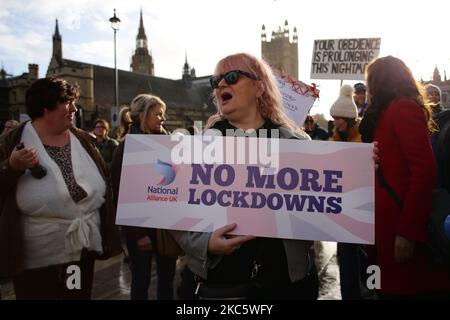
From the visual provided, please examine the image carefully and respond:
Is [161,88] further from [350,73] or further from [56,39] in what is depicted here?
[350,73]

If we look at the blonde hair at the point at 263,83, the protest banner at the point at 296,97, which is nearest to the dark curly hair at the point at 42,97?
the blonde hair at the point at 263,83

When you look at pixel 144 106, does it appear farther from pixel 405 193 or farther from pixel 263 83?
pixel 405 193

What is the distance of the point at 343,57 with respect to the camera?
18.2 ft

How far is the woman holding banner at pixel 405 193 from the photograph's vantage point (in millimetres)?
2035

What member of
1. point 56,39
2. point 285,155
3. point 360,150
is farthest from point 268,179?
point 56,39

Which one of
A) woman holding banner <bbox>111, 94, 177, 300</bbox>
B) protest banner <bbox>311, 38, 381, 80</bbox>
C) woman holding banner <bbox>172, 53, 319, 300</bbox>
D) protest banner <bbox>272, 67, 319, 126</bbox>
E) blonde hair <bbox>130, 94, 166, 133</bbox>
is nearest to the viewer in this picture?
woman holding banner <bbox>172, 53, 319, 300</bbox>

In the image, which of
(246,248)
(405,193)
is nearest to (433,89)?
(405,193)

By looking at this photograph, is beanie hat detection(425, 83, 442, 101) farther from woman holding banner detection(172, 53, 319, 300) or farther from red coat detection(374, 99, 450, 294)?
woman holding banner detection(172, 53, 319, 300)

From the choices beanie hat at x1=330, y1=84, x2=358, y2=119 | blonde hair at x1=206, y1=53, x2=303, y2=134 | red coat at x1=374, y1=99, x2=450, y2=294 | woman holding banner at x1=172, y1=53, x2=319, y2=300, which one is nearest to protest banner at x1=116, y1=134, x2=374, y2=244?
woman holding banner at x1=172, y1=53, x2=319, y2=300

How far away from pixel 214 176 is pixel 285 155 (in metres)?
0.37

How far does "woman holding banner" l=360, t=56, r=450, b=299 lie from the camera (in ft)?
6.68

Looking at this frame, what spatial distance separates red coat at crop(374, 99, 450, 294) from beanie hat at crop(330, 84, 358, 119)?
166 cm
